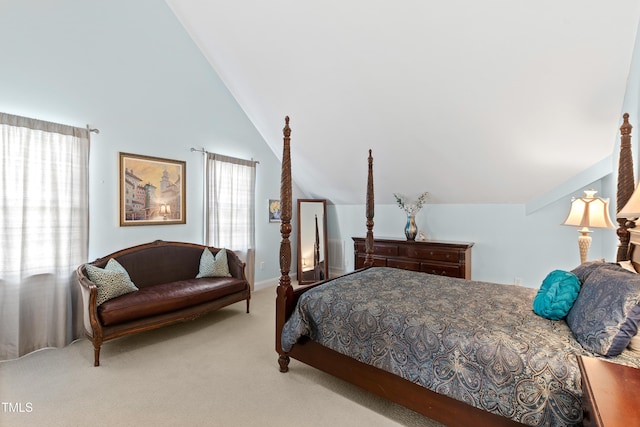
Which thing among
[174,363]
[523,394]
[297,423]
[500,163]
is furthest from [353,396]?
[500,163]

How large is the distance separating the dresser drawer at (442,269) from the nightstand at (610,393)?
3.24 meters

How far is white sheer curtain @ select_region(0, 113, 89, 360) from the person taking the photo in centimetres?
270

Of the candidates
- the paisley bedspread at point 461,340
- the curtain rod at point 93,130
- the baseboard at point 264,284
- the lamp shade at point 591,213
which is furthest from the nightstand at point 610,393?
the baseboard at point 264,284

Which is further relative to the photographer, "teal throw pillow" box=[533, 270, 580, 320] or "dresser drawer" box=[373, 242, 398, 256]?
"dresser drawer" box=[373, 242, 398, 256]

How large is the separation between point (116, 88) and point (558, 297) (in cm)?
452

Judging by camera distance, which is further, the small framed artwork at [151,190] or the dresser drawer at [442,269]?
the dresser drawer at [442,269]

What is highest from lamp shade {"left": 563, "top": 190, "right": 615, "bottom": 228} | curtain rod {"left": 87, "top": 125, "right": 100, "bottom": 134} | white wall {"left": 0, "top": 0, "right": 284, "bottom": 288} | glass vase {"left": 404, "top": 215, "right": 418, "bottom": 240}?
white wall {"left": 0, "top": 0, "right": 284, "bottom": 288}

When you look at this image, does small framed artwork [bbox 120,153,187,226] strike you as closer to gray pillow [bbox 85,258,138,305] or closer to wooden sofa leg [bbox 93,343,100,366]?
gray pillow [bbox 85,258,138,305]

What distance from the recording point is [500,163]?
3719mm

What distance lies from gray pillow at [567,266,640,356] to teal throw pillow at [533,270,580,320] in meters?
0.07

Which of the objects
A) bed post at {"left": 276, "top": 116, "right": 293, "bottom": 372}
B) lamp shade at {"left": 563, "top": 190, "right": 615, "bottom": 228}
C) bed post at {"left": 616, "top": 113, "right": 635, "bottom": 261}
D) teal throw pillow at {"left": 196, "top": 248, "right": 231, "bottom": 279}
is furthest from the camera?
teal throw pillow at {"left": 196, "top": 248, "right": 231, "bottom": 279}

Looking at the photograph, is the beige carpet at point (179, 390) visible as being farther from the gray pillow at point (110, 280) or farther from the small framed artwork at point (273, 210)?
the small framed artwork at point (273, 210)

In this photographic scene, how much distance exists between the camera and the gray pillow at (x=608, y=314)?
1.38 meters

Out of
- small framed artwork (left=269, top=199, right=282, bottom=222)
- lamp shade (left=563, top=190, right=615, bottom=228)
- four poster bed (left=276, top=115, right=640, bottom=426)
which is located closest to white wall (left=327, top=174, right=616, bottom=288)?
lamp shade (left=563, top=190, right=615, bottom=228)
